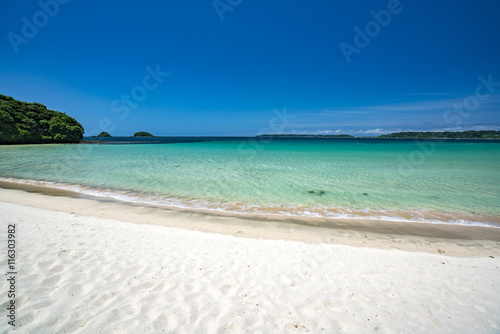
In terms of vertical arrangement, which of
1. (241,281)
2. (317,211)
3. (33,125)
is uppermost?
(33,125)

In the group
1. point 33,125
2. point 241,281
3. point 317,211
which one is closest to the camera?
point 241,281

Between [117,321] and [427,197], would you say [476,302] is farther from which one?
[427,197]

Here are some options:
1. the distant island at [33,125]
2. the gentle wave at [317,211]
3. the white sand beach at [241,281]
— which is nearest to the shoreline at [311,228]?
the white sand beach at [241,281]

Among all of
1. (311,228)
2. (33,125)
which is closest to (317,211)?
(311,228)

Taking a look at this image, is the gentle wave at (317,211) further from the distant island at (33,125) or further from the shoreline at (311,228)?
the distant island at (33,125)

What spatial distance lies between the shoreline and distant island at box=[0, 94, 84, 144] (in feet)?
182

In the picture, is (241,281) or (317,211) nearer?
(241,281)

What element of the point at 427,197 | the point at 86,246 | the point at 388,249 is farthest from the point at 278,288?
the point at 427,197

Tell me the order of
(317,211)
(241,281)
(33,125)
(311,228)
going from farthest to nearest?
1. (33,125)
2. (317,211)
3. (311,228)
4. (241,281)

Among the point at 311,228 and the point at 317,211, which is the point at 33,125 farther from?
the point at 311,228

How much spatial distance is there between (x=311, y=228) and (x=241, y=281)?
12.6ft

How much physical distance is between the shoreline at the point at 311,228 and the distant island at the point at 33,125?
5557 cm

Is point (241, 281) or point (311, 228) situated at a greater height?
point (241, 281)

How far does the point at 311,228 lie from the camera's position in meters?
7.08
